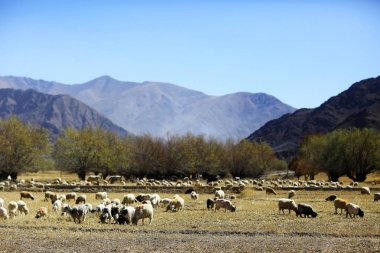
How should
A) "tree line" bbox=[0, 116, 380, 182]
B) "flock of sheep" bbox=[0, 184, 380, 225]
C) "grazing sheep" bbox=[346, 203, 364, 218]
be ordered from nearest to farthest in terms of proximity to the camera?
"flock of sheep" bbox=[0, 184, 380, 225], "grazing sheep" bbox=[346, 203, 364, 218], "tree line" bbox=[0, 116, 380, 182]

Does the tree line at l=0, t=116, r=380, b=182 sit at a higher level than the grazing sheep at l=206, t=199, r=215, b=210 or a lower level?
higher

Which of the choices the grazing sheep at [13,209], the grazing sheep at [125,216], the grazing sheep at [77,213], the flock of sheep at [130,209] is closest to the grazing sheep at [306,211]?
the flock of sheep at [130,209]

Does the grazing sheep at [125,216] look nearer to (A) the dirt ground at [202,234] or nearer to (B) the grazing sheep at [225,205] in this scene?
(A) the dirt ground at [202,234]

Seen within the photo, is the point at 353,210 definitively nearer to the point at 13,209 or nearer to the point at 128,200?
the point at 128,200

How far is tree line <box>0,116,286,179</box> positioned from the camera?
85750 mm

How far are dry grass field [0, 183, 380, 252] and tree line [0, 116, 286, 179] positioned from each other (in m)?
55.8

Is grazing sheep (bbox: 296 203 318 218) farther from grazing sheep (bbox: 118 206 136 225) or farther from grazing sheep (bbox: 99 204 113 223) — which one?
grazing sheep (bbox: 99 204 113 223)

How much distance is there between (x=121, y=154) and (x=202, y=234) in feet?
241

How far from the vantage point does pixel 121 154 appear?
97250 millimetres

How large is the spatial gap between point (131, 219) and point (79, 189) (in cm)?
3327

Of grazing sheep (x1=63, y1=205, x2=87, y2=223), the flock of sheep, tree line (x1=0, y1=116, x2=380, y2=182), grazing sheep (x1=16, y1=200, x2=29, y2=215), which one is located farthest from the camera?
tree line (x1=0, y1=116, x2=380, y2=182)

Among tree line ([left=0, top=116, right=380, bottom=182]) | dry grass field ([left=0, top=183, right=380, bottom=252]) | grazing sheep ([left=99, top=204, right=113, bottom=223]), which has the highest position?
tree line ([left=0, top=116, right=380, bottom=182])

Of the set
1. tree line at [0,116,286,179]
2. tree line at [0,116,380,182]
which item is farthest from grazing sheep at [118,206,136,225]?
tree line at [0,116,286,179]

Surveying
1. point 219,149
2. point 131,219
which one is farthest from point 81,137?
point 131,219
